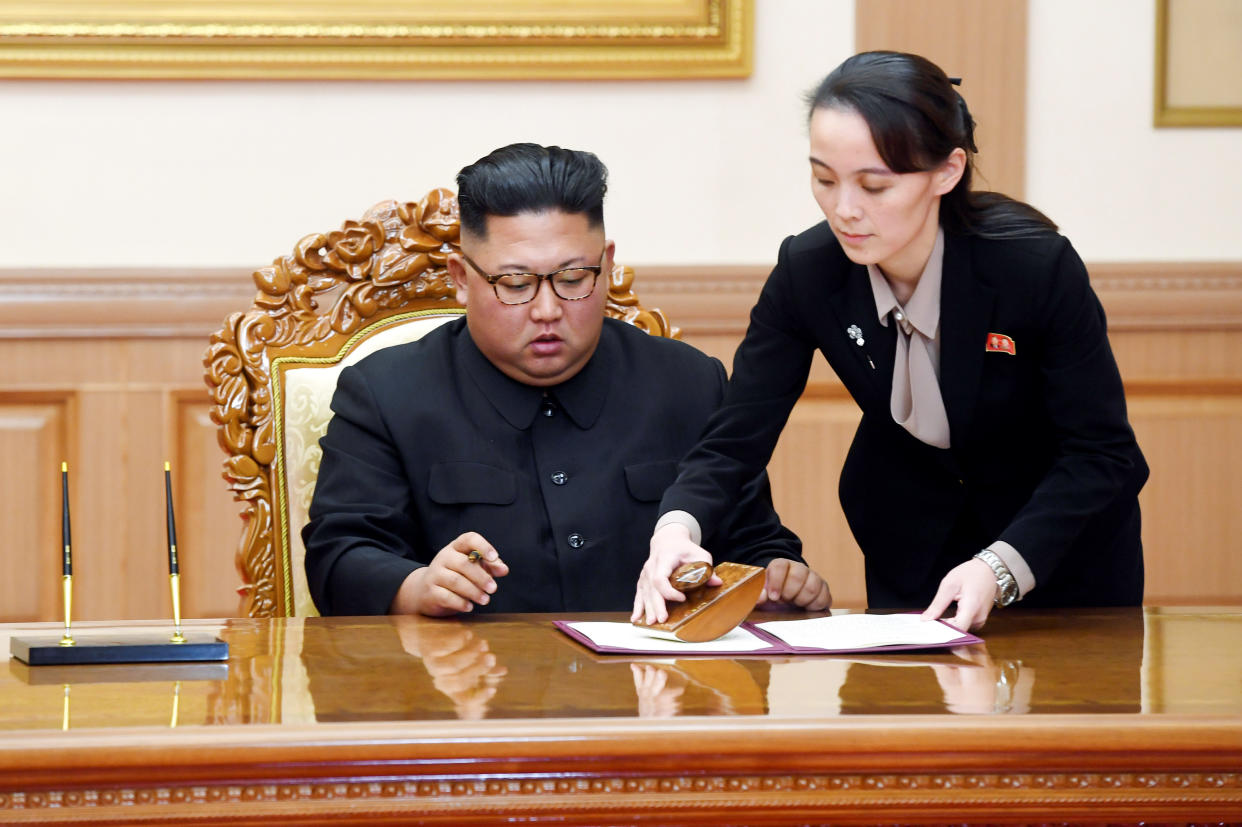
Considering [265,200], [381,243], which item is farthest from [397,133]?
[381,243]

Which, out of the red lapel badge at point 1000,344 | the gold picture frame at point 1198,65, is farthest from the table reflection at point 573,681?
the gold picture frame at point 1198,65

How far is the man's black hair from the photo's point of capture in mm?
2189

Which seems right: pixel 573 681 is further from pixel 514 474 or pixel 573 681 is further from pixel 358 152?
pixel 358 152

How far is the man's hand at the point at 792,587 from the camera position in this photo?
1.93 m

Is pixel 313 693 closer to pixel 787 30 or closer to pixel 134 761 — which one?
pixel 134 761

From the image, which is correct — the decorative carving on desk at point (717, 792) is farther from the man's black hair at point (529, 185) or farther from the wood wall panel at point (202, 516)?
the wood wall panel at point (202, 516)

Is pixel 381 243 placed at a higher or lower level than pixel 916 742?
higher

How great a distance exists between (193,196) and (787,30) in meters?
1.53

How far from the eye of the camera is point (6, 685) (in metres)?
1.38

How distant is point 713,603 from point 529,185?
0.89 m

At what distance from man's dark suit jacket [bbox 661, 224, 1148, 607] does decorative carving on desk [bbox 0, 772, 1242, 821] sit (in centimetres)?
59

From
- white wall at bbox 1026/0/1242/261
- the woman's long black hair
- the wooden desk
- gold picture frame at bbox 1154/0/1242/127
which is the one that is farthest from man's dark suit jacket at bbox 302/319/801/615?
gold picture frame at bbox 1154/0/1242/127

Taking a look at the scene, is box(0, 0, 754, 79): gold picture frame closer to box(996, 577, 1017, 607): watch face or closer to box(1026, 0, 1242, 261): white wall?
box(1026, 0, 1242, 261): white wall

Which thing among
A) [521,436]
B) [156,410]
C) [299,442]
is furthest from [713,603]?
[156,410]
